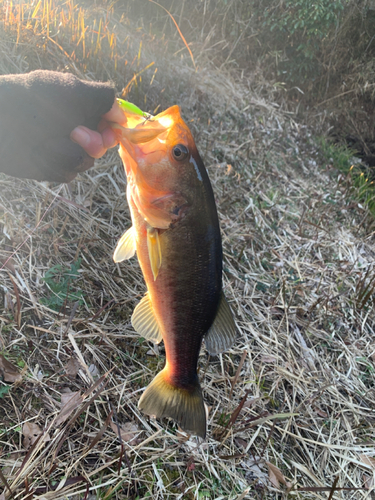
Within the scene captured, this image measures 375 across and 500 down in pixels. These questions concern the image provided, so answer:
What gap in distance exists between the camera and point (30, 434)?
1.71m

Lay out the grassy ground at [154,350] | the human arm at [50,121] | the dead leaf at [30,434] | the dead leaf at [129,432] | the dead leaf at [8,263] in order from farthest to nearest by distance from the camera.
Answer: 1. the dead leaf at [8,263]
2. the dead leaf at [129,432]
3. the grassy ground at [154,350]
4. the dead leaf at [30,434]
5. the human arm at [50,121]

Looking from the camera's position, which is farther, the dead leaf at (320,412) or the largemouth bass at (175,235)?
the dead leaf at (320,412)

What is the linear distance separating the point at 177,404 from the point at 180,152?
1.28 meters

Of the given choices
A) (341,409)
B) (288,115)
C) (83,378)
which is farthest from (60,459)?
(288,115)

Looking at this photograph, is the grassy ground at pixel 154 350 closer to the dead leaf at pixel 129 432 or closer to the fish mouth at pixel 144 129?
the dead leaf at pixel 129 432

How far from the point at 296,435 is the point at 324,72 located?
715 centimetres

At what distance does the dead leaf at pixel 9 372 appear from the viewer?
5.92 ft

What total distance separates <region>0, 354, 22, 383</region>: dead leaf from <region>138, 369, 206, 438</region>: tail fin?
76cm

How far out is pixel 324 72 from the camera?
22.3ft

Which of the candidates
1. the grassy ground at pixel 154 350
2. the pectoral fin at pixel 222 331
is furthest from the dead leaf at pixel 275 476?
the pectoral fin at pixel 222 331

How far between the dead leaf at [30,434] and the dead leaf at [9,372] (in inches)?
9.9

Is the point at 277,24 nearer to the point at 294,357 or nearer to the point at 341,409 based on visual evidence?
the point at 294,357

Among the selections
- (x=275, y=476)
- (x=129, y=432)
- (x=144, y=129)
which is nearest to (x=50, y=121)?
(x=144, y=129)

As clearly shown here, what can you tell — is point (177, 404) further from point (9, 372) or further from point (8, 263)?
point (8, 263)
